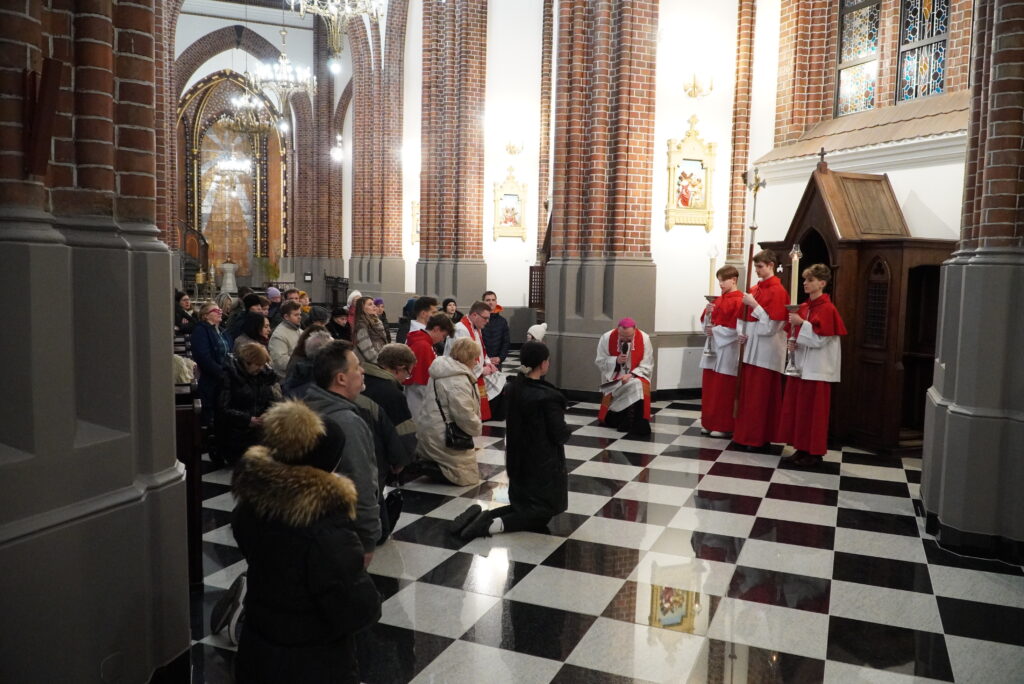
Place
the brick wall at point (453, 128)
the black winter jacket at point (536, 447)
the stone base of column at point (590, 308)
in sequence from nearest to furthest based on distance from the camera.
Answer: the black winter jacket at point (536, 447) < the stone base of column at point (590, 308) < the brick wall at point (453, 128)

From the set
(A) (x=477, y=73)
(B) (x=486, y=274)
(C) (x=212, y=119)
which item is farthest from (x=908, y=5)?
(C) (x=212, y=119)

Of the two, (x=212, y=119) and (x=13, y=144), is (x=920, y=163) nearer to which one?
(x=13, y=144)

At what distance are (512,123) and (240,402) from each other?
10.9 m

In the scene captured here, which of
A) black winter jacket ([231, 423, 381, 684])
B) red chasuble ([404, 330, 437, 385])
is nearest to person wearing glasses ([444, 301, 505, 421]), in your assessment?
red chasuble ([404, 330, 437, 385])

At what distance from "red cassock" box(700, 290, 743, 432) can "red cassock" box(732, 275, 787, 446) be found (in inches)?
16.3

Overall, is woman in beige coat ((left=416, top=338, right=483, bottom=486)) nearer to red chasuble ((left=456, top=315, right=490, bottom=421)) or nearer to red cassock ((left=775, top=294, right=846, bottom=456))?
red chasuble ((left=456, top=315, right=490, bottom=421))

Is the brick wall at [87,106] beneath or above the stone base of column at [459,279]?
above

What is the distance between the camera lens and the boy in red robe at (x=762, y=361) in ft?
26.7

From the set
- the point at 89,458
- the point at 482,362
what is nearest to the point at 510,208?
the point at 482,362

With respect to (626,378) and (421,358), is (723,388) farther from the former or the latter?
(421,358)

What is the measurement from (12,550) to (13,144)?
140cm

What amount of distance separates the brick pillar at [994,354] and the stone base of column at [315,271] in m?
23.9

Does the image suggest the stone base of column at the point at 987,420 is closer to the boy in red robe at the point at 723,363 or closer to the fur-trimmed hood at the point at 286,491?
the boy in red robe at the point at 723,363

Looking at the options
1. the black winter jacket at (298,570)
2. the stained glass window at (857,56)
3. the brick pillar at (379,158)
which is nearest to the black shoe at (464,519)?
the black winter jacket at (298,570)
